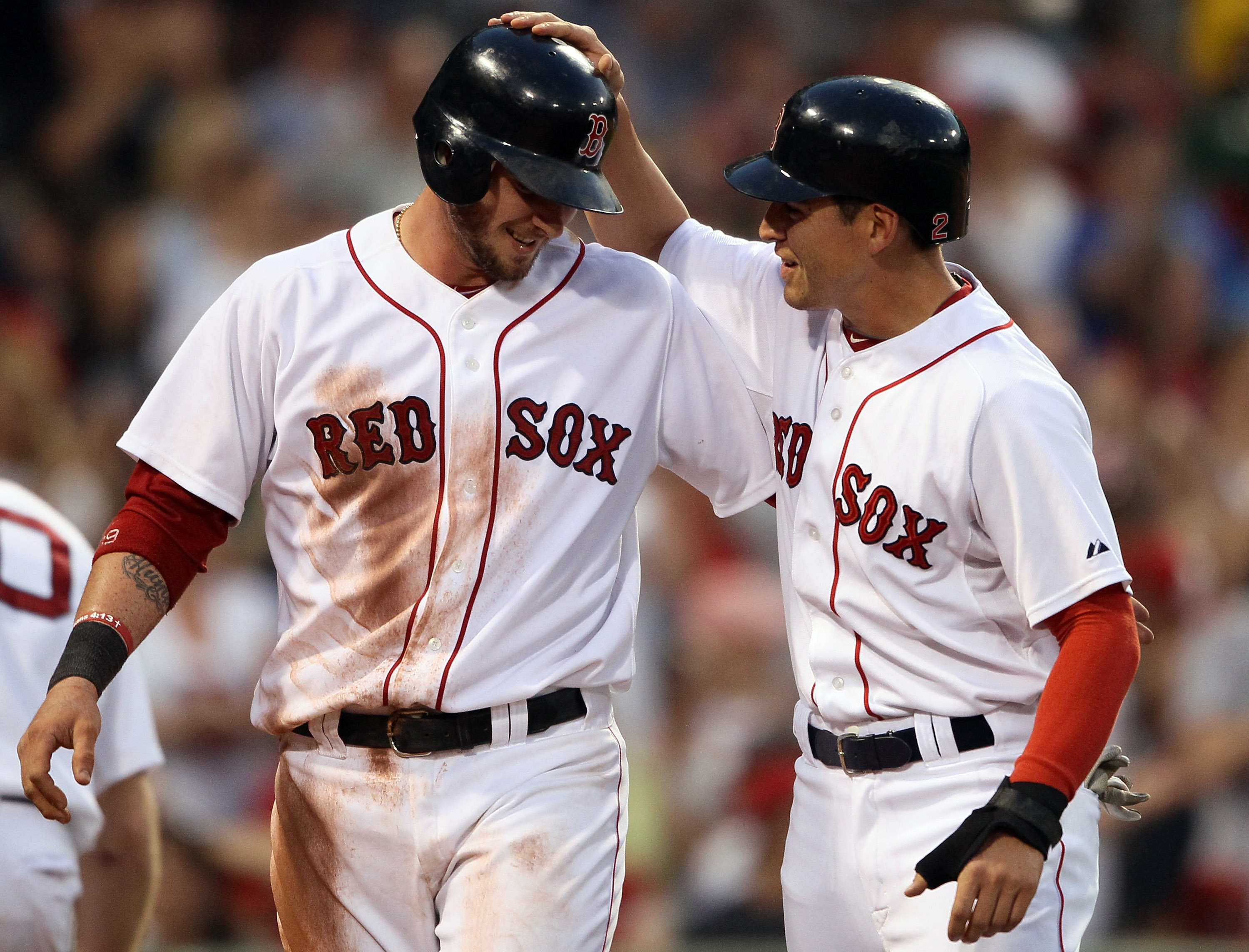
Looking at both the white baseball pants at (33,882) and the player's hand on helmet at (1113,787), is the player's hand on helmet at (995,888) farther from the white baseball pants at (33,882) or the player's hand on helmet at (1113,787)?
the white baseball pants at (33,882)

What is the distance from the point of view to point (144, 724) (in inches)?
132

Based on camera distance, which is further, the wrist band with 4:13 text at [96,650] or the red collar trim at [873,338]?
the red collar trim at [873,338]

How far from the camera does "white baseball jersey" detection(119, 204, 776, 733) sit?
2811 mm

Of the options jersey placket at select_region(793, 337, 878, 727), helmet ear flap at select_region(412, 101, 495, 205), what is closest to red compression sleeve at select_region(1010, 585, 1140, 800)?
jersey placket at select_region(793, 337, 878, 727)

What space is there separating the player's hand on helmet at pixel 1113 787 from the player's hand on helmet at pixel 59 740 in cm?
167

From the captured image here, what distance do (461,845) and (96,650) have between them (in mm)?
683

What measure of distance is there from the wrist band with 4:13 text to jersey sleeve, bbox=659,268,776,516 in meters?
1.02

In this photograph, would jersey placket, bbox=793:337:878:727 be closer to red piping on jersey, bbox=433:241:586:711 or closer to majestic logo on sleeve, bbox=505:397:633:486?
majestic logo on sleeve, bbox=505:397:633:486

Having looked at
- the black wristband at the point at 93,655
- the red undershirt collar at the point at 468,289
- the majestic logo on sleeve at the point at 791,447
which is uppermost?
the red undershirt collar at the point at 468,289

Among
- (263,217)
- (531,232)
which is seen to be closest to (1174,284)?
(263,217)

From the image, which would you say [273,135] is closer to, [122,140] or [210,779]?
[122,140]

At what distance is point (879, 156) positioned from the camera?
2.79 meters

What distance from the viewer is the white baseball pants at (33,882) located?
3.13m

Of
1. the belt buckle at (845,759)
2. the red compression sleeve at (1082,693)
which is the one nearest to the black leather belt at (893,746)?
the belt buckle at (845,759)
